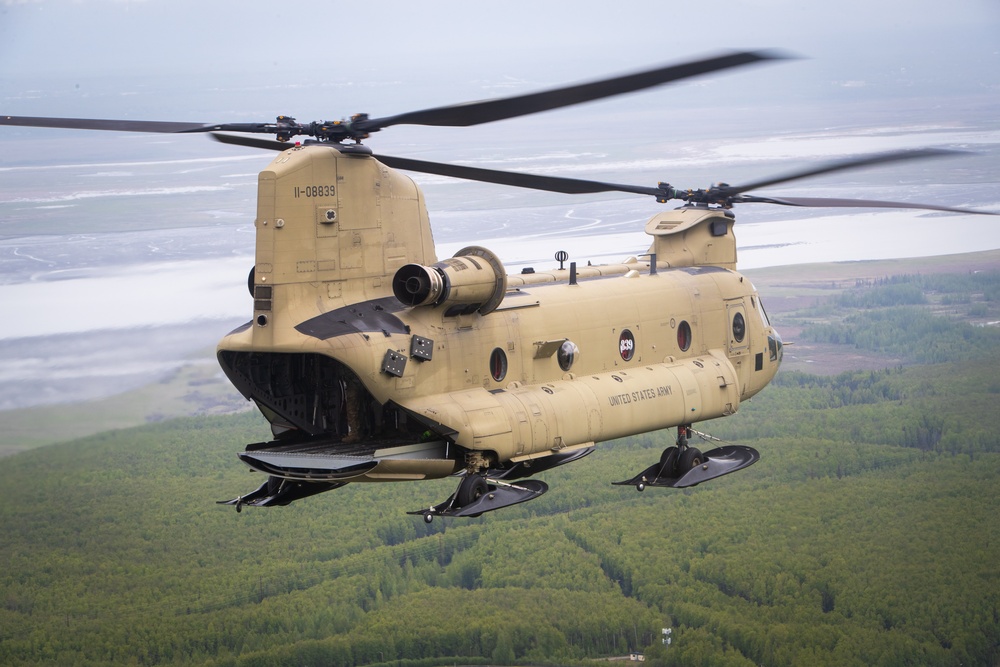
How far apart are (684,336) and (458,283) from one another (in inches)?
248

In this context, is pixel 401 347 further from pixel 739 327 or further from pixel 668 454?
pixel 739 327

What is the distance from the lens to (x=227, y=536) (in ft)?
183

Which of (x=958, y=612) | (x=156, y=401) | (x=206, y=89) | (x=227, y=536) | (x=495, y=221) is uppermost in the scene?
(x=206, y=89)

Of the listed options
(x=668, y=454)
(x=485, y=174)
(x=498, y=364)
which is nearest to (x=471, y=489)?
(x=498, y=364)

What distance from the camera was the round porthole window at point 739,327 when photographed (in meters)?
28.2

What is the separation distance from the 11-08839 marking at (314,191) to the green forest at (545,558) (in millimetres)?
25213

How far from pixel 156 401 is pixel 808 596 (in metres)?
37.3

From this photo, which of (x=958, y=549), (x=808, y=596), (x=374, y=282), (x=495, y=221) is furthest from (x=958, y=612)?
(x=374, y=282)

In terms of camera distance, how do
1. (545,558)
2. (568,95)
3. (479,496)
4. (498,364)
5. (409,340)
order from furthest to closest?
1. (545,558)
2. (498,364)
3. (479,496)
4. (409,340)
5. (568,95)

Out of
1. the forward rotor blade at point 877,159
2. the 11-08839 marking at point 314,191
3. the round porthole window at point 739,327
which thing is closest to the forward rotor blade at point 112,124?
the 11-08839 marking at point 314,191

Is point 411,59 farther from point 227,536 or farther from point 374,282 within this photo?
point 374,282

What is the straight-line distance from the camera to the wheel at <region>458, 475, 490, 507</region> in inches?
879

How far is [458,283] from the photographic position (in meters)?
22.4

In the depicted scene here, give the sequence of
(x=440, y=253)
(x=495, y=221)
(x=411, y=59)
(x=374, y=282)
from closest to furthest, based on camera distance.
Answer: (x=374, y=282) → (x=495, y=221) → (x=440, y=253) → (x=411, y=59)
